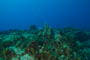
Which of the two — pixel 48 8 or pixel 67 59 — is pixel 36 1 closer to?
pixel 48 8

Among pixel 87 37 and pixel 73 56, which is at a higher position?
pixel 87 37

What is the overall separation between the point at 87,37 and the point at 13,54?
33.3 feet

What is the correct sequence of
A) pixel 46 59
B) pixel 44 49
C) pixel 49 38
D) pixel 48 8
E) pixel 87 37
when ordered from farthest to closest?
pixel 48 8 < pixel 87 37 < pixel 49 38 < pixel 44 49 < pixel 46 59

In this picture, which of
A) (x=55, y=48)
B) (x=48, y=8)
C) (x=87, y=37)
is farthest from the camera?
(x=48, y=8)

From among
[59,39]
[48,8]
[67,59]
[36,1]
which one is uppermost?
[36,1]

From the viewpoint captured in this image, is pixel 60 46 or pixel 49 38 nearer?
pixel 60 46

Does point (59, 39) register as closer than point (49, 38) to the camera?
Yes

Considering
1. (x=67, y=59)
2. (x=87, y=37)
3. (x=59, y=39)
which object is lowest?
(x=67, y=59)

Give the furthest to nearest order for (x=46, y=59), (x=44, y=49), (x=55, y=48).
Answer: (x=55, y=48), (x=44, y=49), (x=46, y=59)

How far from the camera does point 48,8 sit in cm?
18838

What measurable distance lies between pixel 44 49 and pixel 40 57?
36 cm

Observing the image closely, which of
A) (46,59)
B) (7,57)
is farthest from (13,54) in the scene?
(46,59)

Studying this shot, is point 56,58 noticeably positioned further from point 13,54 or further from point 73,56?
point 13,54

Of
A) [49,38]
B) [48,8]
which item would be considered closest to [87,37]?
[49,38]
